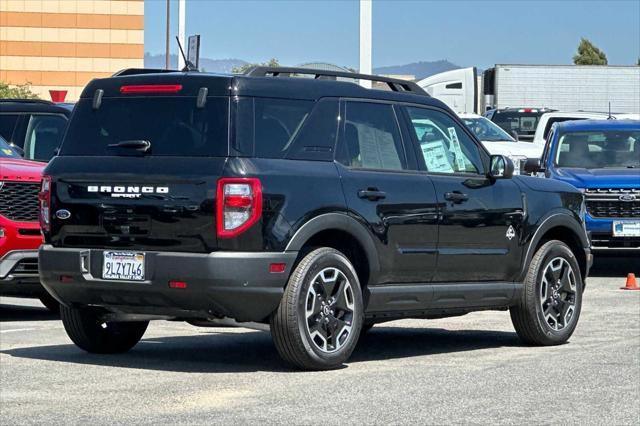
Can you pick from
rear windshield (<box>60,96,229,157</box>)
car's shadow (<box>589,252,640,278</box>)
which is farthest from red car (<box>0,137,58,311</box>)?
car's shadow (<box>589,252,640,278</box>)

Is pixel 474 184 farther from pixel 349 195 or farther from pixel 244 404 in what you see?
pixel 244 404

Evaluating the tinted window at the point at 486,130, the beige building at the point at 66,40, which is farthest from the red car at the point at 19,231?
the beige building at the point at 66,40

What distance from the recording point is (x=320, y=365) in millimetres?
9984

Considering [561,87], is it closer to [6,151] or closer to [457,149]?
[6,151]

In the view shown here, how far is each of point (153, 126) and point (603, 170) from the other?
10222mm

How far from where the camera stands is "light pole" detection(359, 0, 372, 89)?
85.1 feet

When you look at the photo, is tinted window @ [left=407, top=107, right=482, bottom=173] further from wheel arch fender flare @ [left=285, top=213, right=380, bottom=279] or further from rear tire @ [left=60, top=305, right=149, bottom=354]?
rear tire @ [left=60, top=305, right=149, bottom=354]

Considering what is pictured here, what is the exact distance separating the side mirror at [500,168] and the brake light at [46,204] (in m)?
3.29

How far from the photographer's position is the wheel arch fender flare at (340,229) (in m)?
9.80

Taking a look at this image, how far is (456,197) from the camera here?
439 inches

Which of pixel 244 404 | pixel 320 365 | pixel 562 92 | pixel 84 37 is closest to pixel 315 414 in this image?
pixel 244 404

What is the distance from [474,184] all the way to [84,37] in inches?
2462

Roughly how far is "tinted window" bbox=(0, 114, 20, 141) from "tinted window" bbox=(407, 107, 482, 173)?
628 centimetres

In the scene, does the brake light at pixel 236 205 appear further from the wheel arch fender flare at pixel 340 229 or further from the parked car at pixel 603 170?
the parked car at pixel 603 170
